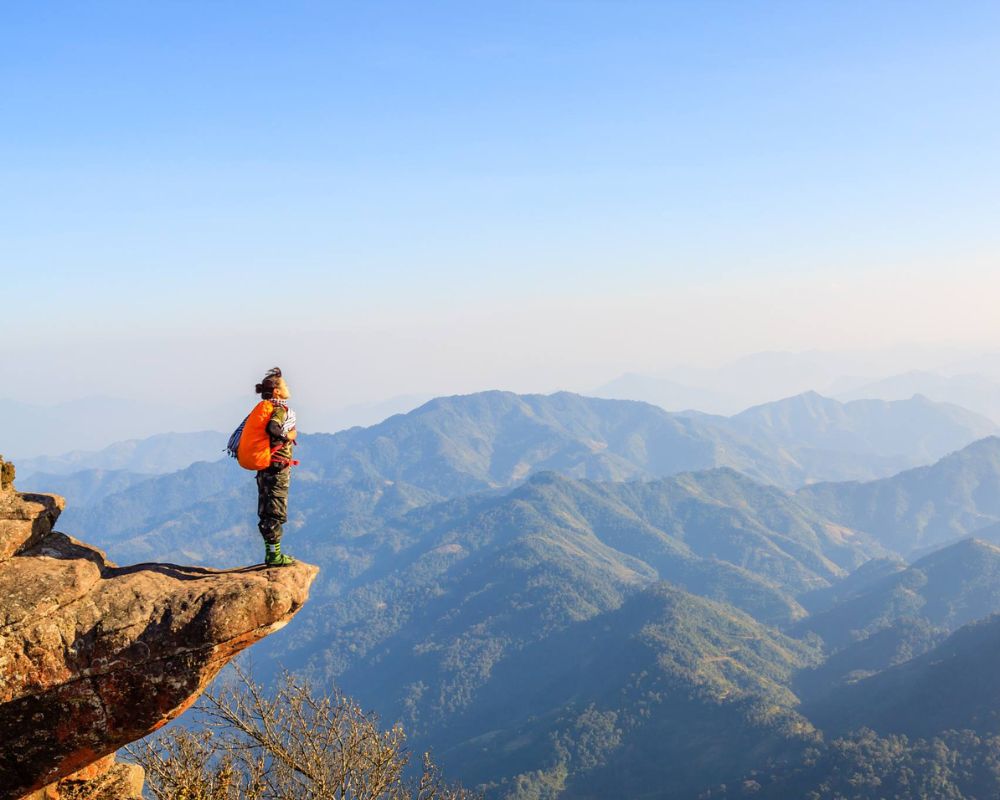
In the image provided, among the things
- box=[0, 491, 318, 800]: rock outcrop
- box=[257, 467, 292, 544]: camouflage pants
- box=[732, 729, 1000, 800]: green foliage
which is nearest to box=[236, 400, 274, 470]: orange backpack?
box=[257, 467, 292, 544]: camouflage pants

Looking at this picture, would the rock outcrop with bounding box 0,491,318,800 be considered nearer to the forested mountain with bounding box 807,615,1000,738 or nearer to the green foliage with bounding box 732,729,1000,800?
the green foliage with bounding box 732,729,1000,800

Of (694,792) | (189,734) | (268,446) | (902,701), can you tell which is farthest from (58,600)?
(902,701)

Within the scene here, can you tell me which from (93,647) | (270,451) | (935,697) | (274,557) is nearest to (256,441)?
(270,451)

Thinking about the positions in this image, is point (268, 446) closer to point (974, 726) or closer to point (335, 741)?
point (335, 741)

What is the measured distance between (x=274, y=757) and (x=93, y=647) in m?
10.0

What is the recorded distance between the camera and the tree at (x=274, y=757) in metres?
21.0

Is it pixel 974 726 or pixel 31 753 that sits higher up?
pixel 31 753

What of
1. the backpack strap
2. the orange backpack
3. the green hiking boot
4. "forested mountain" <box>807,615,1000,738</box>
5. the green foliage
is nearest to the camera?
the orange backpack

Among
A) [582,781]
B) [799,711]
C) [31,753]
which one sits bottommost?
[582,781]

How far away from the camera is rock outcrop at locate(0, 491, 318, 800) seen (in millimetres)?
15062

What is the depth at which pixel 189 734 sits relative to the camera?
26016 mm

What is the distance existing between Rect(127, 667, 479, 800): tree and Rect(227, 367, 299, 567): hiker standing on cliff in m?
5.09

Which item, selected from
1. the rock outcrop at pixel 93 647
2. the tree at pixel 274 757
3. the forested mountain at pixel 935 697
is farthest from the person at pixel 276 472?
the forested mountain at pixel 935 697

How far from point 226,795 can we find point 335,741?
5.52 metres
